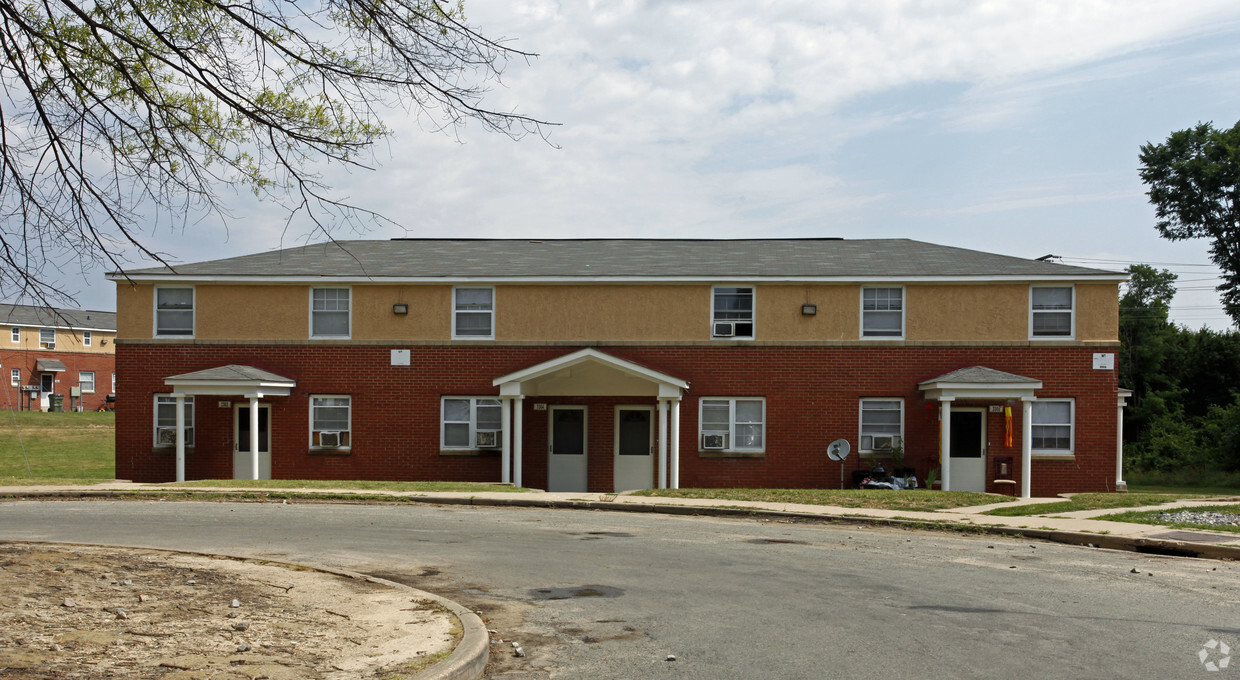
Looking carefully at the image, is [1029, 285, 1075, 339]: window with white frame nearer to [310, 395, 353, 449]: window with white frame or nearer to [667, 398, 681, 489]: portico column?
[667, 398, 681, 489]: portico column

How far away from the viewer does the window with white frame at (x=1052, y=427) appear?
83.4 ft

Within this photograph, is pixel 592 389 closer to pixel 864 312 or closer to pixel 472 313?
pixel 472 313

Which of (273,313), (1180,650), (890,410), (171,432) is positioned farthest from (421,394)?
(1180,650)

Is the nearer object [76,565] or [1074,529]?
[76,565]

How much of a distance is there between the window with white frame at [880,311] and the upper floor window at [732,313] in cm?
272

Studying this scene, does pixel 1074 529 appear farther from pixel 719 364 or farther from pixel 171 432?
pixel 171 432

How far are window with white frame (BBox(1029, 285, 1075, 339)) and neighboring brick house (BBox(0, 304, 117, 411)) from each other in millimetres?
55096

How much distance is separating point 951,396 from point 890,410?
1.85 m

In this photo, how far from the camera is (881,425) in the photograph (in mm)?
25609

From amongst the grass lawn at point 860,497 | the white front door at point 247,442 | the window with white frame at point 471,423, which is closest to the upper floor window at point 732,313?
the grass lawn at point 860,497

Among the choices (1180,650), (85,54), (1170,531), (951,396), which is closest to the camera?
(1180,650)

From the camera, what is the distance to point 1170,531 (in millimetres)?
15562

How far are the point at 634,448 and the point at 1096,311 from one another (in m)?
11.5

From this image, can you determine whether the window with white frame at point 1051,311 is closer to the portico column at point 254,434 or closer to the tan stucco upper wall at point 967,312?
the tan stucco upper wall at point 967,312
